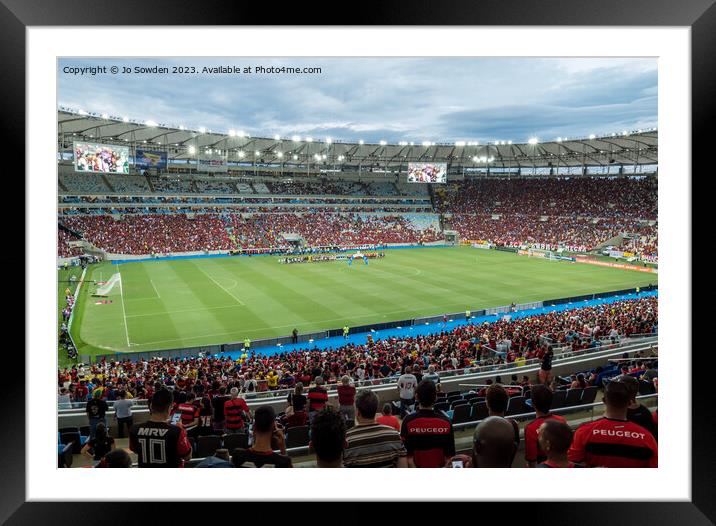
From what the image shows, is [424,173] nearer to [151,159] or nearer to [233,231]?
[233,231]

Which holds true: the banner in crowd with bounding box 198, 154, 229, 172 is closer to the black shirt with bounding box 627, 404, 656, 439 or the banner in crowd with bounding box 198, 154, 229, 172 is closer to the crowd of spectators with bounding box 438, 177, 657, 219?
the crowd of spectators with bounding box 438, 177, 657, 219

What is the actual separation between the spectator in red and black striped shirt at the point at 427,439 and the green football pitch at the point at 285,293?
50.4ft

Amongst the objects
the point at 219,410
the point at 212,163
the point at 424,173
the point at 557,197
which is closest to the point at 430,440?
the point at 219,410

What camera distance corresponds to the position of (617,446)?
3.38m

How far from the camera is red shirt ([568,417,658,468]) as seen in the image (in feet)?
11.0

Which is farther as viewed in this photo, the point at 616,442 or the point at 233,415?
the point at 233,415

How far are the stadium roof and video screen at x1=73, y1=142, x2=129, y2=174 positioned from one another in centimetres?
286

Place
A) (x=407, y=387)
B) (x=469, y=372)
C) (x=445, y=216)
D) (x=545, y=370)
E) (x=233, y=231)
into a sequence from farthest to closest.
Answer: (x=445, y=216), (x=233, y=231), (x=469, y=372), (x=545, y=370), (x=407, y=387)

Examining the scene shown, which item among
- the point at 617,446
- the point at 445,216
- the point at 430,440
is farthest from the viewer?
the point at 445,216

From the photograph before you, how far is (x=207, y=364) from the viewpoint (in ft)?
41.6

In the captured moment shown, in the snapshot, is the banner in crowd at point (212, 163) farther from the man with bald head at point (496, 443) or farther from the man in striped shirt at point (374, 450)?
the man with bald head at point (496, 443)

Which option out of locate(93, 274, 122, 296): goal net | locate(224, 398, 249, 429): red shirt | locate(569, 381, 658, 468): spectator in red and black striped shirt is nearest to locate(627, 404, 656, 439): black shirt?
locate(569, 381, 658, 468): spectator in red and black striped shirt
